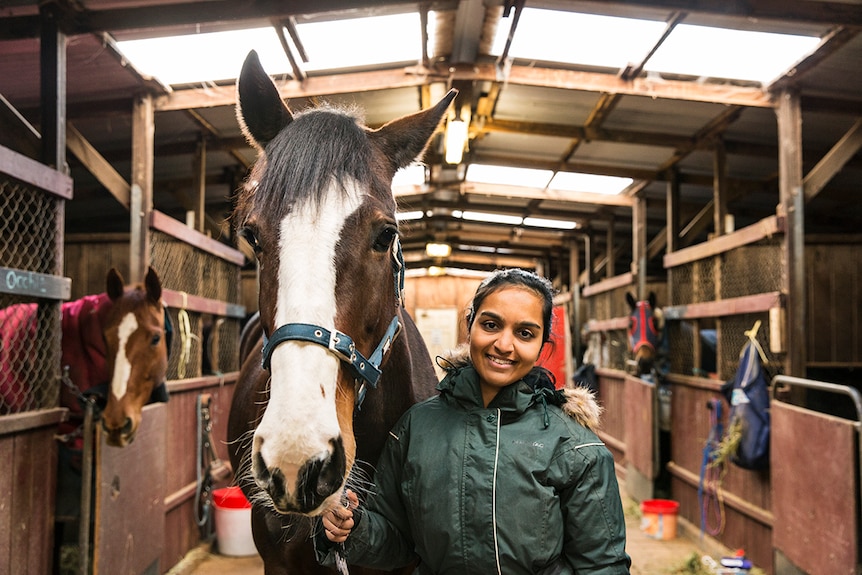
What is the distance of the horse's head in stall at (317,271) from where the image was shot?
1.28 m

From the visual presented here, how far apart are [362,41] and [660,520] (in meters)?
4.69

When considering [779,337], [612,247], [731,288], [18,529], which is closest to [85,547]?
[18,529]

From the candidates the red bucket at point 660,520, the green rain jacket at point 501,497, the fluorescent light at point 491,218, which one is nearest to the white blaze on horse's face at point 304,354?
the green rain jacket at point 501,497

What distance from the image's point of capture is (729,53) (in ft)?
14.4

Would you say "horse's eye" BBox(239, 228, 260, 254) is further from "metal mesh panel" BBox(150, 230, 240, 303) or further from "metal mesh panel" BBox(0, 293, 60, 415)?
"metal mesh panel" BBox(150, 230, 240, 303)

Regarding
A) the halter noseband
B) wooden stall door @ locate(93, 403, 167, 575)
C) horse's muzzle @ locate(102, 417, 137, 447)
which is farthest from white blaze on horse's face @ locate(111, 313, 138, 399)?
the halter noseband

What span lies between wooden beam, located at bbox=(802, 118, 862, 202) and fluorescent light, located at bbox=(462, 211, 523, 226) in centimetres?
599

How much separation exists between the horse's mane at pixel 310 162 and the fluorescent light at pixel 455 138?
3.87 m

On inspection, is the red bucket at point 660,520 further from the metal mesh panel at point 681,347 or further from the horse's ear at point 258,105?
the horse's ear at point 258,105

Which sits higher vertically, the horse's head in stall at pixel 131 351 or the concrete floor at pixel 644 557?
the horse's head in stall at pixel 131 351

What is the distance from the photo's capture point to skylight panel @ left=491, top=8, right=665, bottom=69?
13.9 ft

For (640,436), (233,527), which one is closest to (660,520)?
(640,436)

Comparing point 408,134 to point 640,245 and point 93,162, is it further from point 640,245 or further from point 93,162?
point 640,245

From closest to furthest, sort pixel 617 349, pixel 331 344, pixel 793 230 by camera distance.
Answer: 1. pixel 331 344
2. pixel 793 230
3. pixel 617 349
